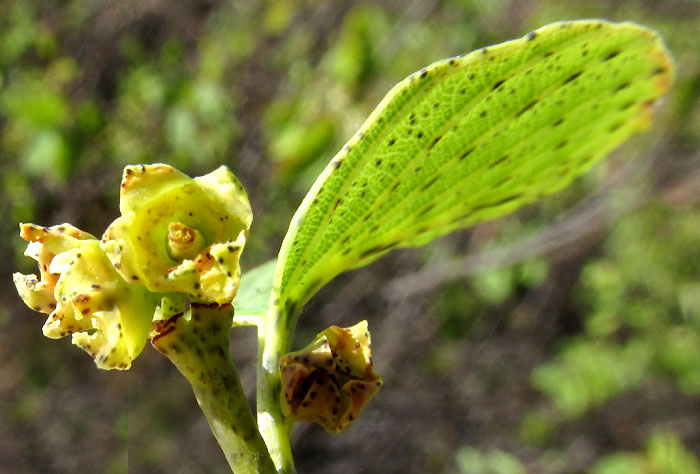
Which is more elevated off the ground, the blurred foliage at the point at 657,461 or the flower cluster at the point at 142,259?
the flower cluster at the point at 142,259

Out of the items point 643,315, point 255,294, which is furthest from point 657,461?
point 255,294

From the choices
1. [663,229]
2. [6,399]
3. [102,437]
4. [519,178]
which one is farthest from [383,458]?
[519,178]

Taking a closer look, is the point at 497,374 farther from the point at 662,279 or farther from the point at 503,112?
the point at 503,112

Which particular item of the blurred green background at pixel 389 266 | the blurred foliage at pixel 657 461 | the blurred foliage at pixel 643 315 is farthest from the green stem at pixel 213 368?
the blurred foliage at pixel 643 315

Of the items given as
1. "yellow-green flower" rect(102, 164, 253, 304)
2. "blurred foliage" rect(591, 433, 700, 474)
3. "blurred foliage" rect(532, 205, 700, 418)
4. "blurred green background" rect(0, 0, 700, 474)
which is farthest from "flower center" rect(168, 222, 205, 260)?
"blurred foliage" rect(532, 205, 700, 418)

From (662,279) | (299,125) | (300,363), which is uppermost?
(300,363)

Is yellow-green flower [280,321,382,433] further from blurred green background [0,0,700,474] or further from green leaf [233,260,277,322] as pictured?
blurred green background [0,0,700,474]

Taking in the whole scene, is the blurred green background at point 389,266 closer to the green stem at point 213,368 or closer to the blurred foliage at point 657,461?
the blurred foliage at point 657,461
